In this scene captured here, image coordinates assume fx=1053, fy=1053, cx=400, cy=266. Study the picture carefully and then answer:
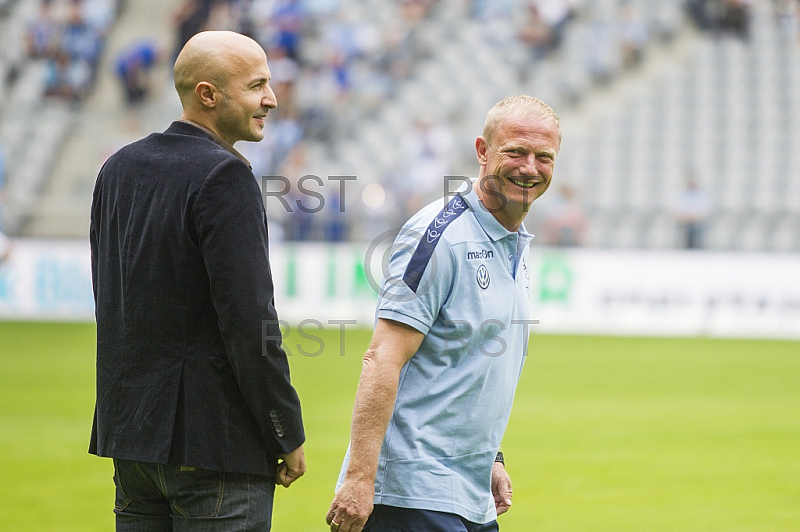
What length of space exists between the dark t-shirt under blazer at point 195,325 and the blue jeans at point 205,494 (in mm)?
49

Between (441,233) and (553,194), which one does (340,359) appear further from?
(441,233)

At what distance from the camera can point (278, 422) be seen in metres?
2.99

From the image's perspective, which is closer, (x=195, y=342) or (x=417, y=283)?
(x=195, y=342)

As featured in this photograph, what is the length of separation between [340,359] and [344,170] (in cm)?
945

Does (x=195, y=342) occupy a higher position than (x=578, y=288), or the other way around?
(x=195, y=342)

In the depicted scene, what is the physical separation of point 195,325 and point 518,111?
1.20 m

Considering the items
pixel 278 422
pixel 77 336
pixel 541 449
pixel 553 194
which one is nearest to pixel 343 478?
pixel 278 422

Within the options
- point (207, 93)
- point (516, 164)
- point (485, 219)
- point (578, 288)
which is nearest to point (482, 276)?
point (485, 219)

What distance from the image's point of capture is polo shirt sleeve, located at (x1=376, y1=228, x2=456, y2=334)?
3100 millimetres

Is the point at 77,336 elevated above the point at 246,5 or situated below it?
below

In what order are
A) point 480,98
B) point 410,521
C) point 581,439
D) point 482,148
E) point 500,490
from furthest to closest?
point 480,98 < point 581,439 < point 500,490 < point 482,148 < point 410,521

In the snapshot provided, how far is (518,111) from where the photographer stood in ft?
10.8

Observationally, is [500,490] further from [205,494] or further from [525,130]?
[525,130]

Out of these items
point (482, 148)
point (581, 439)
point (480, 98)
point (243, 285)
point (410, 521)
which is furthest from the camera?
point (480, 98)
